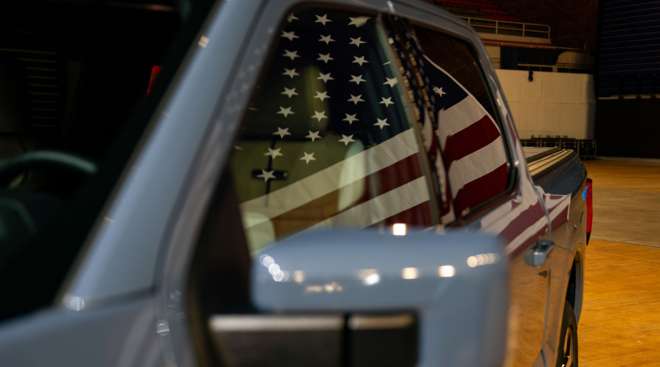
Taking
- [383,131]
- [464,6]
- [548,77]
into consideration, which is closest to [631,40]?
[548,77]

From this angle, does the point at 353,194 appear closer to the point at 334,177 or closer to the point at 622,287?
the point at 334,177

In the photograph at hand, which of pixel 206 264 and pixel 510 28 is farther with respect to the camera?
pixel 510 28

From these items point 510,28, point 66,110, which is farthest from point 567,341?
point 510,28

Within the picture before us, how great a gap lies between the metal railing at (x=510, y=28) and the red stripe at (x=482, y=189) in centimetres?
2450

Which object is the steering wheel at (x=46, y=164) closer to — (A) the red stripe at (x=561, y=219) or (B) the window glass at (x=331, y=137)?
(B) the window glass at (x=331, y=137)

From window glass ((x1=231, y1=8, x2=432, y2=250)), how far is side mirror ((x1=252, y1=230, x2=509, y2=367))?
3.16ft

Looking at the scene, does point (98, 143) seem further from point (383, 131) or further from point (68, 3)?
point (383, 131)

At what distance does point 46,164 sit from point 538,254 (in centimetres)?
139

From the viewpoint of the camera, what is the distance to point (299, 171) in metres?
2.08

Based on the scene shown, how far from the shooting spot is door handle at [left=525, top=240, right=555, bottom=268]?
7.13ft

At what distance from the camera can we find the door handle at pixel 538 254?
2172 millimetres

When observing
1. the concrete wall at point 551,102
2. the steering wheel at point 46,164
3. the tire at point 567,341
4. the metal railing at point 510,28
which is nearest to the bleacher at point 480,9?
the metal railing at point 510,28

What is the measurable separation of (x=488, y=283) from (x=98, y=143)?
599 mm

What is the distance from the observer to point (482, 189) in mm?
2346
